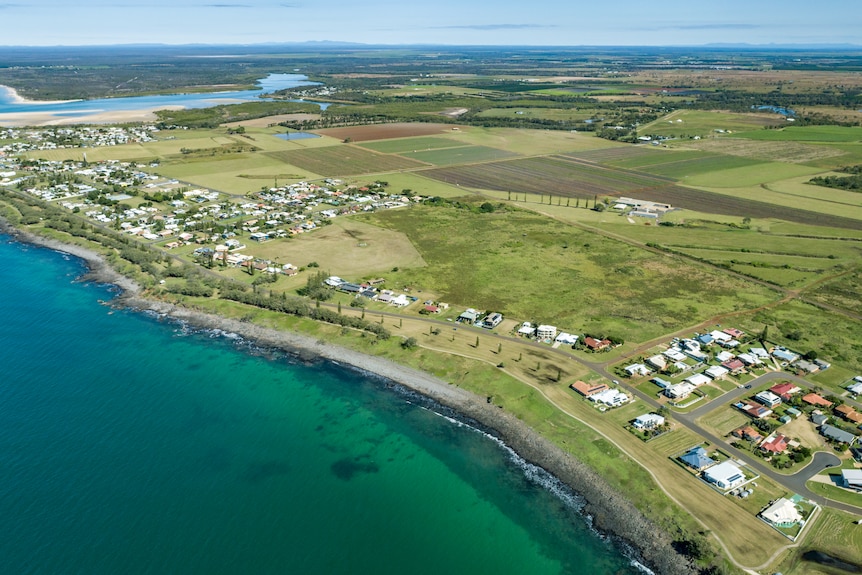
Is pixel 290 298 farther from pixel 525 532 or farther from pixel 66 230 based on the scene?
pixel 66 230

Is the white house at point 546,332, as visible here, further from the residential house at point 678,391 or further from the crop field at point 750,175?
the crop field at point 750,175

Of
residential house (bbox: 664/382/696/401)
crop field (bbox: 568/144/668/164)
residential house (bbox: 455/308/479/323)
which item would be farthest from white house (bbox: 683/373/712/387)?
crop field (bbox: 568/144/668/164)

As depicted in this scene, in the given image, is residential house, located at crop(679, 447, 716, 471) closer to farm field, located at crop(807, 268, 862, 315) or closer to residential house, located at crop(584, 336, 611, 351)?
residential house, located at crop(584, 336, 611, 351)

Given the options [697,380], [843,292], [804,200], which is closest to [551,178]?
[804,200]

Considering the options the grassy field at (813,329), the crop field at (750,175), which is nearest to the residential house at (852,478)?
the grassy field at (813,329)

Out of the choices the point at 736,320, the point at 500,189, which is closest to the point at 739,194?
the point at 500,189

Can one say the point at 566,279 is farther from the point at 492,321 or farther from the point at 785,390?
the point at 785,390
